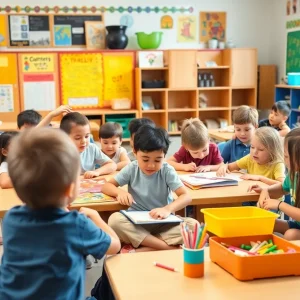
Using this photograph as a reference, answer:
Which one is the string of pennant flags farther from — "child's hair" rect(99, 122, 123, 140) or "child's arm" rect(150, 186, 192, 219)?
"child's arm" rect(150, 186, 192, 219)

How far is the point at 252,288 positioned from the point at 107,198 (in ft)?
3.74

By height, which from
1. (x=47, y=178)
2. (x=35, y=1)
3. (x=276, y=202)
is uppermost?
(x=35, y=1)

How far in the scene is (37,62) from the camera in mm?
7301

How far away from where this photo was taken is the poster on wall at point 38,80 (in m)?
7.29

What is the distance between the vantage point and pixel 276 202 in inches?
88.7

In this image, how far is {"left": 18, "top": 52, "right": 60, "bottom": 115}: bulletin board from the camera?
7278 millimetres

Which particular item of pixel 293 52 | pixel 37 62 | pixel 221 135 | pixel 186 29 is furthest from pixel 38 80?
pixel 293 52

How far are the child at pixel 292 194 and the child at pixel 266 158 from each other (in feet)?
0.98

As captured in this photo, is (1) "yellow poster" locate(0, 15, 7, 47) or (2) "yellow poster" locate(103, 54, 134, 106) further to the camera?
(2) "yellow poster" locate(103, 54, 134, 106)

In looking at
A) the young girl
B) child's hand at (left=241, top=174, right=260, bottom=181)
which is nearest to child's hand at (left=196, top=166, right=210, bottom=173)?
the young girl

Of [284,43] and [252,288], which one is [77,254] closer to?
[252,288]

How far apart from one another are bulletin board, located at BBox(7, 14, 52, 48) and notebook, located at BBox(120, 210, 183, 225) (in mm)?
5944

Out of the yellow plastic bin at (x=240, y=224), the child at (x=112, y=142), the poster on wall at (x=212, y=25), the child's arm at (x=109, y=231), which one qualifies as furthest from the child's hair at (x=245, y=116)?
the poster on wall at (x=212, y=25)

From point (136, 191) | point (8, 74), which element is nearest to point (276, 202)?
point (136, 191)
